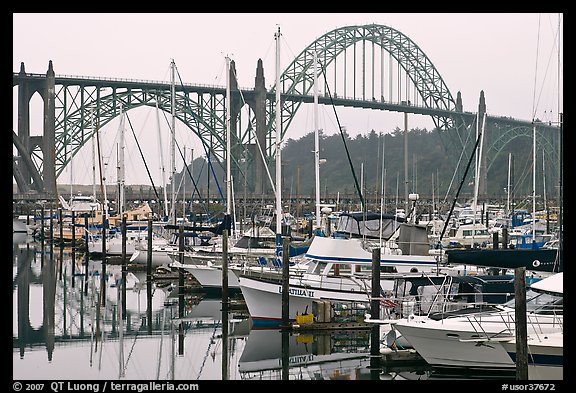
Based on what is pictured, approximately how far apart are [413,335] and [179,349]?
783cm

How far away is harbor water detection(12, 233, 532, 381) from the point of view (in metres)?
21.9

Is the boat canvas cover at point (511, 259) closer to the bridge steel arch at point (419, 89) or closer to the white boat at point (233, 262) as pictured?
the white boat at point (233, 262)

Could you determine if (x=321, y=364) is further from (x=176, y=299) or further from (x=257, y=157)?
(x=257, y=157)

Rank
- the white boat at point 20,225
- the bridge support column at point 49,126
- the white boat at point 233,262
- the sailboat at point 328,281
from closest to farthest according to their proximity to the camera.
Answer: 1. the sailboat at point 328,281
2. the white boat at point 233,262
3. the bridge support column at point 49,126
4. the white boat at point 20,225

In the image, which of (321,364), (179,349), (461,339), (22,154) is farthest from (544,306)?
(22,154)

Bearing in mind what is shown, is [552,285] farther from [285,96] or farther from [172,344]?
[285,96]

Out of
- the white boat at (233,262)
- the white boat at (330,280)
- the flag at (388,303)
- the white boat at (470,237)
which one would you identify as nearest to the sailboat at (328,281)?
the white boat at (330,280)

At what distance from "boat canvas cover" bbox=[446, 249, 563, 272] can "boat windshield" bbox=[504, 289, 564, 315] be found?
456cm

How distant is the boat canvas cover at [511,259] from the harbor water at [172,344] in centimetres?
340

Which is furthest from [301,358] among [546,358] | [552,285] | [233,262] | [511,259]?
[233,262]

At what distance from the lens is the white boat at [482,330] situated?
61.6 feet

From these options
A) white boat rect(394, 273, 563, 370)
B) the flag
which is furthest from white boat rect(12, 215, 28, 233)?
white boat rect(394, 273, 563, 370)
